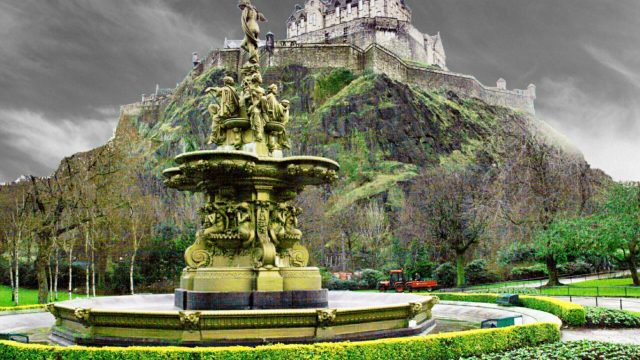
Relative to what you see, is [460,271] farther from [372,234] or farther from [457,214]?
[372,234]

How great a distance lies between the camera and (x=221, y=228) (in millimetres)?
12398

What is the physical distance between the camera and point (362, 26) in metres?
112

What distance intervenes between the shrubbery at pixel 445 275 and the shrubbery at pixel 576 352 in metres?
30.2

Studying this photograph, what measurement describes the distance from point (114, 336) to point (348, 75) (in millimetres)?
96688

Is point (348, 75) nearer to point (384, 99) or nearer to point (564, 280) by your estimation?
point (384, 99)

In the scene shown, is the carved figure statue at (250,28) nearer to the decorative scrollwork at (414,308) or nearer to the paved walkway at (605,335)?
the decorative scrollwork at (414,308)

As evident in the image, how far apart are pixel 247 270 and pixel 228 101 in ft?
13.8

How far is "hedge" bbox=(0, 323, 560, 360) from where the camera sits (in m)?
8.05

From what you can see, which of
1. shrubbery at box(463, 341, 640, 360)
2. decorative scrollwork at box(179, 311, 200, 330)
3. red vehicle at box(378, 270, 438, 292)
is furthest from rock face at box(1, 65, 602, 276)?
decorative scrollwork at box(179, 311, 200, 330)

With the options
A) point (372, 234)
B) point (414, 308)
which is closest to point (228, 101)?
point (414, 308)

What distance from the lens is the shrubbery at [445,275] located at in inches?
1556

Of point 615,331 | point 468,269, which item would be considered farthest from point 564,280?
point 615,331

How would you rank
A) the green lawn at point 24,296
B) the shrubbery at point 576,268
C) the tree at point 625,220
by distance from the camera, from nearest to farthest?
the tree at point 625,220
the green lawn at point 24,296
the shrubbery at point 576,268

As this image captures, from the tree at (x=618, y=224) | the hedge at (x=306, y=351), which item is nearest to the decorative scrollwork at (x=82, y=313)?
the hedge at (x=306, y=351)
